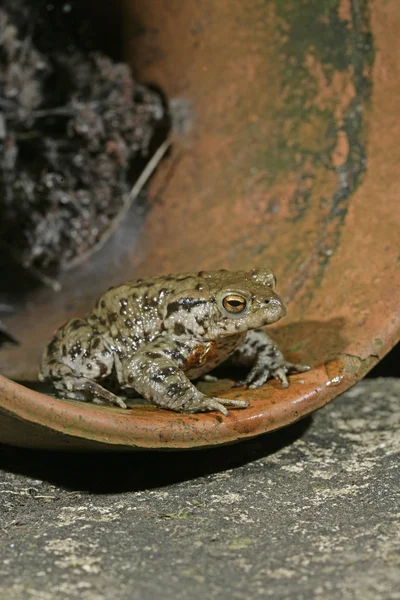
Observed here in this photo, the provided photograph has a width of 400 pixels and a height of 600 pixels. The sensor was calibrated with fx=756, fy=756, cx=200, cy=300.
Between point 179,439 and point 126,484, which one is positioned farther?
point 126,484

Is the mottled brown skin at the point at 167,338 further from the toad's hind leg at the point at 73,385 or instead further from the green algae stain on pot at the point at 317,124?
the green algae stain on pot at the point at 317,124

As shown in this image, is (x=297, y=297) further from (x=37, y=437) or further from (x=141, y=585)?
(x=141, y=585)

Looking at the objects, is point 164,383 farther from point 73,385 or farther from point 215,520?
point 215,520

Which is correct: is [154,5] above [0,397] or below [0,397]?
above

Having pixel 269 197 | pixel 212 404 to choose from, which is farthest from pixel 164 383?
pixel 269 197

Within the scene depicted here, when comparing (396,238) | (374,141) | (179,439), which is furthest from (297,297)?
(179,439)

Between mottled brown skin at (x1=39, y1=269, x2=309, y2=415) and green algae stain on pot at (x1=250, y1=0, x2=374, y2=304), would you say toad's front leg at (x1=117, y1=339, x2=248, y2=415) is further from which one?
green algae stain on pot at (x1=250, y1=0, x2=374, y2=304)
